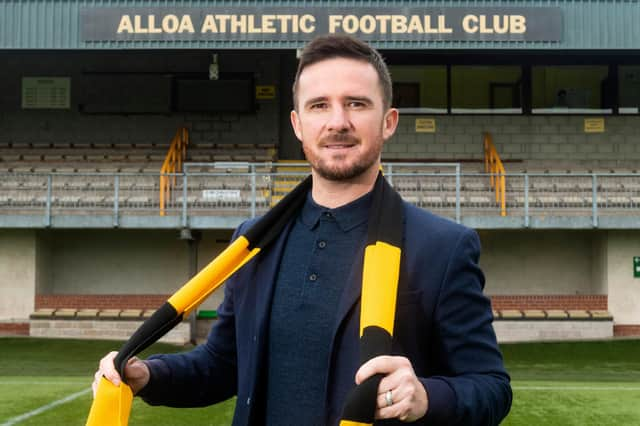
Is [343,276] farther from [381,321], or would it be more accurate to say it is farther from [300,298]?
[381,321]

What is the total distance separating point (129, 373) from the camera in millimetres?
2338

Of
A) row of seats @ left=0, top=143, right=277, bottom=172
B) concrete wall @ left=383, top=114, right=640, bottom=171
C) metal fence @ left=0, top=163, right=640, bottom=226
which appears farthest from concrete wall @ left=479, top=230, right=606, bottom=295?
row of seats @ left=0, top=143, right=277, bottom=172

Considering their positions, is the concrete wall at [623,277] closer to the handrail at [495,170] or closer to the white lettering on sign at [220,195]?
the handrail at [495,170]

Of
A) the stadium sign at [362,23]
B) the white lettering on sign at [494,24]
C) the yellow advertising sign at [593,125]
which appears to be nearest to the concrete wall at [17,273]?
the stadium sign at [362,23]

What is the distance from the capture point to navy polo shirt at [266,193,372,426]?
227cm

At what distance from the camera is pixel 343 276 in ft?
7.57

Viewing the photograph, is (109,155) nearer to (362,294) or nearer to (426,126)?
(426,126)

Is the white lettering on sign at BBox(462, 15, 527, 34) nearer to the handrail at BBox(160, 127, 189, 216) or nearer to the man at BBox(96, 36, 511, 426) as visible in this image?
the handrail at BBox(160, 127, 189, 216)

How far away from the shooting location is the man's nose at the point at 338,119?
7.42ft

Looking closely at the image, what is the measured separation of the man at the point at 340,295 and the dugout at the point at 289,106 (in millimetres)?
16407

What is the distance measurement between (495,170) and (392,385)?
20.6 m

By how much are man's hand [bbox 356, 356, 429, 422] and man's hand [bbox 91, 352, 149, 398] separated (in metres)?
0.74

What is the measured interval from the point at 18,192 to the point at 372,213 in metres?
18.3

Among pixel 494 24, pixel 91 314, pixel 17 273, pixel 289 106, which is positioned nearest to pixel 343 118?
pixel 91 314
